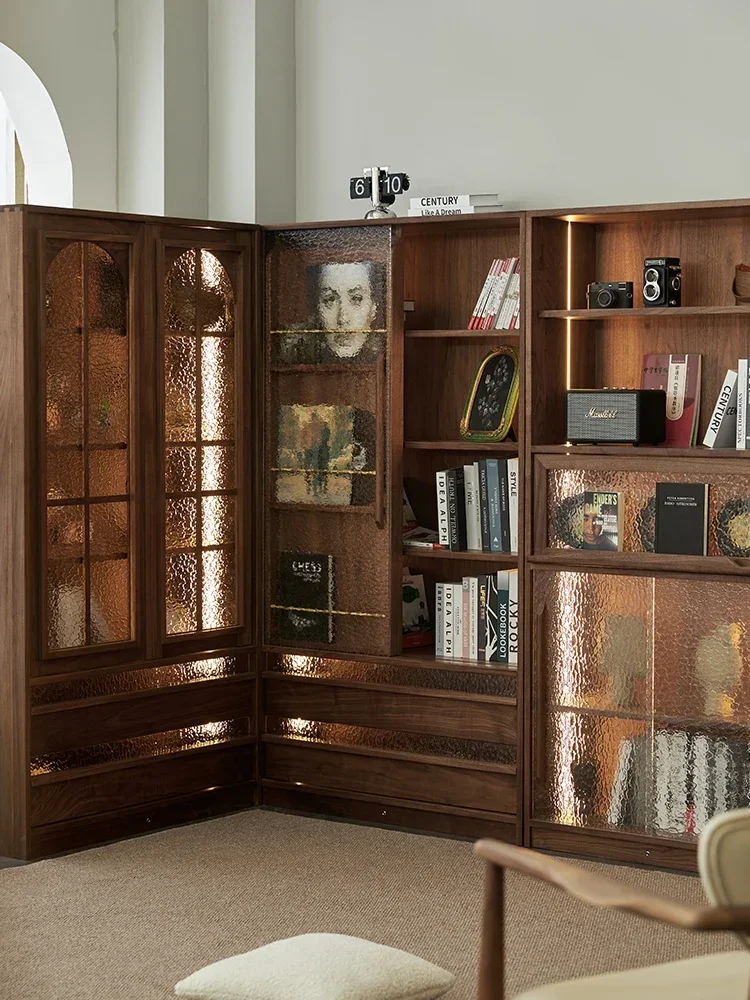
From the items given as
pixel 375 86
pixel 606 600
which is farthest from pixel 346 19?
pixel 606 600

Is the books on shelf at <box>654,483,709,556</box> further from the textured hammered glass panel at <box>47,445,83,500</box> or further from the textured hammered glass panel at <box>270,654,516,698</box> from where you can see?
the textured hammered glass panel at <box>47,445,83,500</box>

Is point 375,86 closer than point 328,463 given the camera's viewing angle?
No

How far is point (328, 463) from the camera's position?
16.4 ft

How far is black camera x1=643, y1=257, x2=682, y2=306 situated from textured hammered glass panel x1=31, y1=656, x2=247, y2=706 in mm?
1973

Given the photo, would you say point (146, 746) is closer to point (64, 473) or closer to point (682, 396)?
point (64, 473)

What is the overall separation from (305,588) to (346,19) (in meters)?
2.21

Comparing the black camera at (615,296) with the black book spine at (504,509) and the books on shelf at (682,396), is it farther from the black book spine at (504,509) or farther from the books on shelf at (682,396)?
the black book spine at (504,509)

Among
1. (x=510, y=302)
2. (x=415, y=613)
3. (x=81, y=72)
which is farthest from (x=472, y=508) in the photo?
(x=81, y=72)

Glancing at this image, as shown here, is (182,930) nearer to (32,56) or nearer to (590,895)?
(590,895)

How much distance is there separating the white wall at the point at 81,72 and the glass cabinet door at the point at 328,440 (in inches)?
33.4

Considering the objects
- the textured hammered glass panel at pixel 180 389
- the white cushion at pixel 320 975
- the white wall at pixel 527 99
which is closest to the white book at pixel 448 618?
the textured hammered glass panel at pixel 180 389

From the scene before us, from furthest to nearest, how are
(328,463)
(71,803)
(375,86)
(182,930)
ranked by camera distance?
(375,86) < (328,463) < (71,803) < (182,930)

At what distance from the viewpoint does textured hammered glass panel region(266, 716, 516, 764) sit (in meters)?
4.77

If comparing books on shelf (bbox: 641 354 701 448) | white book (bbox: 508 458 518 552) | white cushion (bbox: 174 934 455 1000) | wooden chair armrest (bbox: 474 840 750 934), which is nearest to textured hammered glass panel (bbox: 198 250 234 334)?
white book (bbox: 508 458 518 552)
